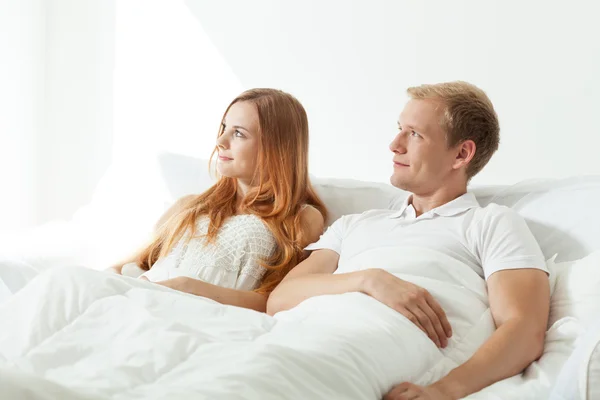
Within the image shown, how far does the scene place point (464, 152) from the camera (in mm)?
1783

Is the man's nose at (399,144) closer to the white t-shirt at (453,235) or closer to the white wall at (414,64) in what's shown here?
the white t-shirt at (453,235)

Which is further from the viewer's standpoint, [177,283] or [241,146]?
[241,146]

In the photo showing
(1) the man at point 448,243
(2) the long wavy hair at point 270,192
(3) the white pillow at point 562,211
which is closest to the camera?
(1) the man at point 448,243

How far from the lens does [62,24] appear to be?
11.8 feet

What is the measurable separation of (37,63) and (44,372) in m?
2.73

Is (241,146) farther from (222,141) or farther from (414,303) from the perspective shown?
(414,303)

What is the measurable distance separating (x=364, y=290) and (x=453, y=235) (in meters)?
0.27

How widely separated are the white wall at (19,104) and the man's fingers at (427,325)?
251 centimetres

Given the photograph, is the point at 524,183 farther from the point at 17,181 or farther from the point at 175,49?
the point at 17,181

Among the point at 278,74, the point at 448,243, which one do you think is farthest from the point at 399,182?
the point at 278,74

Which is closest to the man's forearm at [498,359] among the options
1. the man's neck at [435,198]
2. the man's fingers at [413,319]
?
the man's fingers at [413,319]

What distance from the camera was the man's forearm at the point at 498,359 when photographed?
1.29m

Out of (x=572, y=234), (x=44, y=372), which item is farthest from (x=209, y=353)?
(x=572, y=234)

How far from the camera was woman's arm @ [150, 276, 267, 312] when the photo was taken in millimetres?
1794
